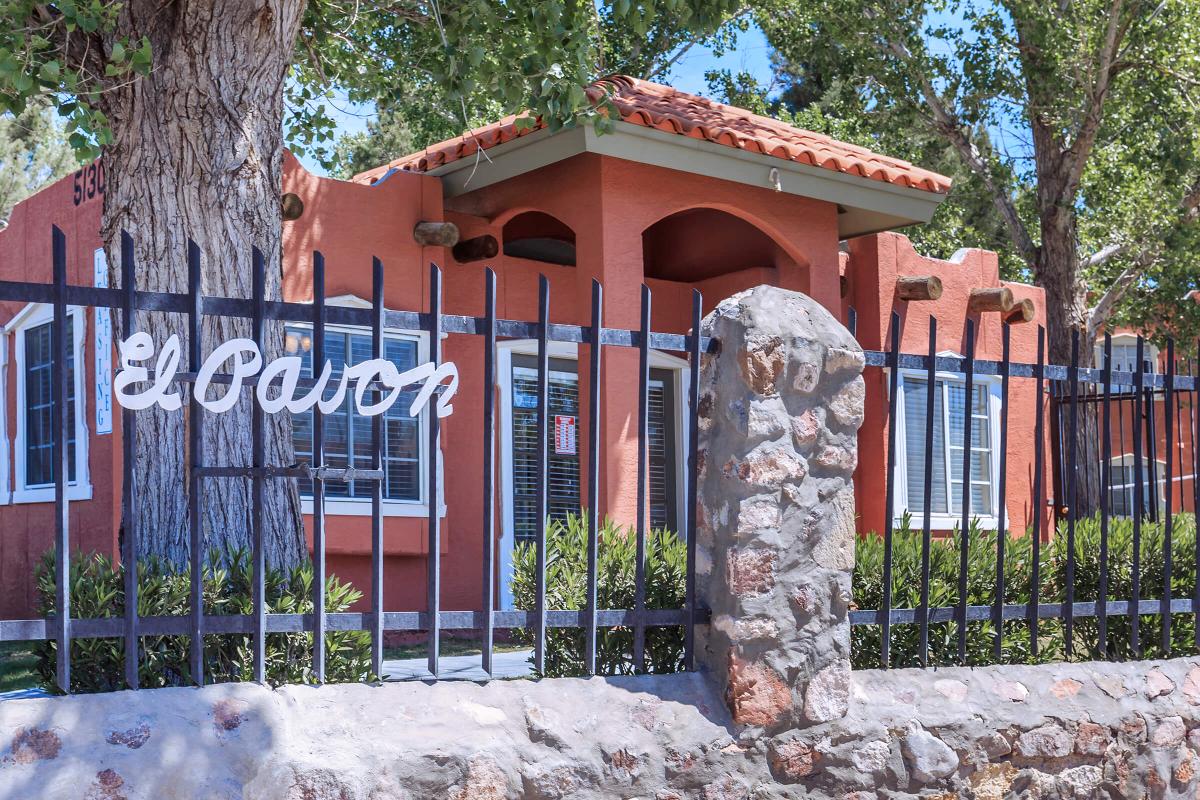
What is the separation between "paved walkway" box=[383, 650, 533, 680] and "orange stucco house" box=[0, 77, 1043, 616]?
185 centimetres

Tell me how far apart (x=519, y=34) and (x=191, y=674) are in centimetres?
464

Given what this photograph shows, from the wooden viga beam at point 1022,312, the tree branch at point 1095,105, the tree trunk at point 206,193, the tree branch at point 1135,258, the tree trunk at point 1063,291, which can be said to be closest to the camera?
the tree trunk at point 206,193

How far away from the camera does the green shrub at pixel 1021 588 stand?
18.6 feet

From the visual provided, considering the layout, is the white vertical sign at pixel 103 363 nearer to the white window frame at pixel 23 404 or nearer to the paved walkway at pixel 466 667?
the white window frame at pixel 23 404

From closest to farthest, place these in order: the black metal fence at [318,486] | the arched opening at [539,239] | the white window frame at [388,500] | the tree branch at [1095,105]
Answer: the black metal fence at [318,486]
the white window frame at [388,500]
the arched opening at [539,239]
the tree branch at [1095,105]

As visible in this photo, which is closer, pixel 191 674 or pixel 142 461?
pixel 191 674

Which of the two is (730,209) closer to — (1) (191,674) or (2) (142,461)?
(2) (142,461)

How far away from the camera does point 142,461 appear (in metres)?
5.66

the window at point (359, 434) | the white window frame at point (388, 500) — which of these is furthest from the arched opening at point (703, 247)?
the window at point (359, 434)

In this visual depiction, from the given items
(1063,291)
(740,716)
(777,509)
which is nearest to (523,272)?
(777,509)

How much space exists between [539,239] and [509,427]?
2220 millimetres

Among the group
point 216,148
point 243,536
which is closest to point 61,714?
point 243,536

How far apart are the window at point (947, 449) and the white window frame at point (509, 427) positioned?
2157mm

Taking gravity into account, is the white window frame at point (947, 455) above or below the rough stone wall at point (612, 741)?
above
